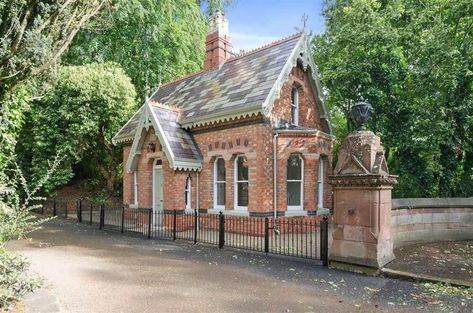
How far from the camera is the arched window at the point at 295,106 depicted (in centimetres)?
1466

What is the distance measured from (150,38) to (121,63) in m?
2.99

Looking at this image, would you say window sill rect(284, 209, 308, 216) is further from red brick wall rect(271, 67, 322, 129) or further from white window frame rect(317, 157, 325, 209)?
red brick wall rect(271, 67, 322, 129)

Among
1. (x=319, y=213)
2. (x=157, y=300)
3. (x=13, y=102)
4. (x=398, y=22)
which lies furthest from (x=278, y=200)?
(x=398, y=22)

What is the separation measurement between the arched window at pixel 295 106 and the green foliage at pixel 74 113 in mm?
11582

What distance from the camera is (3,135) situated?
264 inches

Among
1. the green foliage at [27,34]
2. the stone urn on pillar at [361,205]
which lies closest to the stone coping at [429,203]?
the stone urn on pillar at [361,205]

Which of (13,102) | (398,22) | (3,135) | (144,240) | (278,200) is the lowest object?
(144,240)

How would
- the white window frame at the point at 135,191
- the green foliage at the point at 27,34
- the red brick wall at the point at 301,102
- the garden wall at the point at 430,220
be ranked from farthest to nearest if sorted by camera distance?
the white window frame at the point at 135,191
the red brick wall at the point at 301,102
the garden wall at the point at 430,220
the green foliage at the point at 27,34

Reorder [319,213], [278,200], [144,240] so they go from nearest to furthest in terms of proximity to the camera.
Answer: [144,240], [278,200], [319,213]

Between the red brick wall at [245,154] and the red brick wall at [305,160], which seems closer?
the red brick wall at [245,154]

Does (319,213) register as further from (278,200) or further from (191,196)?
(191,196)

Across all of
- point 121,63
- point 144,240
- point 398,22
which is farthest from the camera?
point 121,63

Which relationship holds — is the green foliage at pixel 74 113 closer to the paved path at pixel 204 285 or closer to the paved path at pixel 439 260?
the paved path at pixel 204 285

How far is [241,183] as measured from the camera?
13.5 meters
